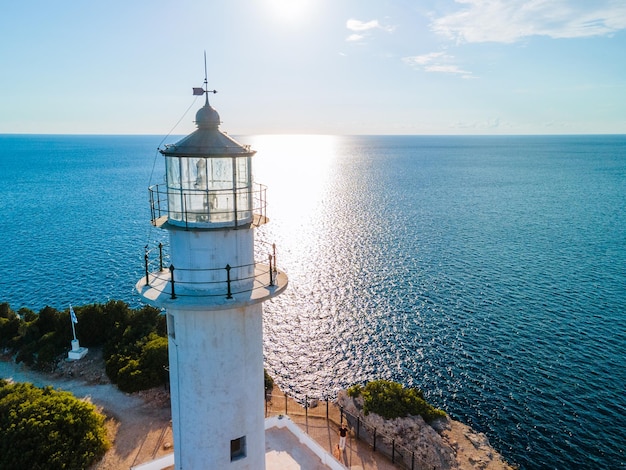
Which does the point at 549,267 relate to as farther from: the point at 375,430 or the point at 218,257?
the point at 218,257

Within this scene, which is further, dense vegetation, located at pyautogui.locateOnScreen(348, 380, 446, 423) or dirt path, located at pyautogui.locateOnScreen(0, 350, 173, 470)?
dense vegetation, located at pyautogui.locateOnScreen(348, 380, 446, 423)

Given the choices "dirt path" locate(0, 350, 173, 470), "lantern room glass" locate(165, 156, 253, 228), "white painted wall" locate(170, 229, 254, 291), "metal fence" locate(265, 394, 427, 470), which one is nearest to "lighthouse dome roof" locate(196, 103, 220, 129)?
"lantern room glass" locate(165, 156, 253, 228)

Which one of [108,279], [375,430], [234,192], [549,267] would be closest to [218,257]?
[234,192]

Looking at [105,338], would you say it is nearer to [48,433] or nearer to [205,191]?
[48,433]

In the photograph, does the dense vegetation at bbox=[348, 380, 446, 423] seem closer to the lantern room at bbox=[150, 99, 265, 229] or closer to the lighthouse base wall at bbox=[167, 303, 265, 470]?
the lighthouse base wall at bbox=[167, 303, 265, 470]

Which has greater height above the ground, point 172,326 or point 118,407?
point 172,326

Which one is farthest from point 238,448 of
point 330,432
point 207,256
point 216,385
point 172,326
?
point 330,432
